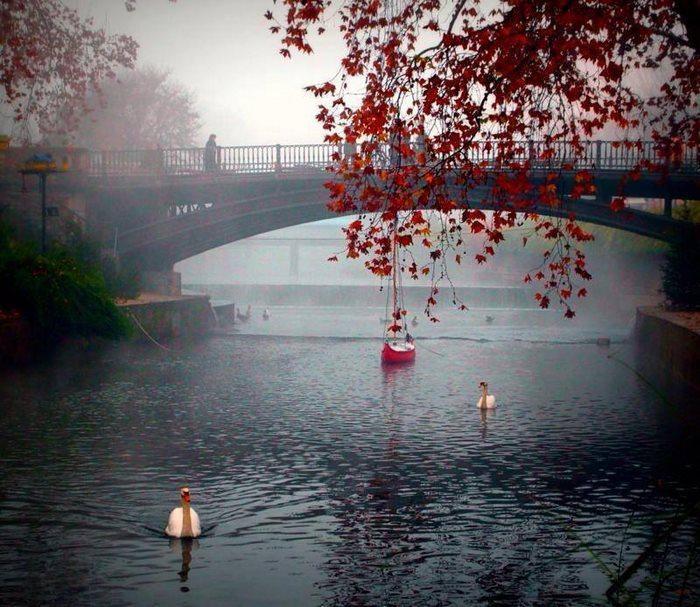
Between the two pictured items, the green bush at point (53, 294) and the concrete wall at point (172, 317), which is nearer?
the green bush at point (53, 294)

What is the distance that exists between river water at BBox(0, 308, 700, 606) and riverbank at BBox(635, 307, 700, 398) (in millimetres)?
1024

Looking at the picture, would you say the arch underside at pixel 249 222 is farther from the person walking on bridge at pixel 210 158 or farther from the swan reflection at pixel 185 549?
the swan reflection at pixel 185 549

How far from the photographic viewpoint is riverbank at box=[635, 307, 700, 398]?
2581cm

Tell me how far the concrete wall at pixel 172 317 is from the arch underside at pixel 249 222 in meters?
2.98

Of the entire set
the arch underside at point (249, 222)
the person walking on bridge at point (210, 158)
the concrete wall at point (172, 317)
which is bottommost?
the concrete wall at point (172, 317)

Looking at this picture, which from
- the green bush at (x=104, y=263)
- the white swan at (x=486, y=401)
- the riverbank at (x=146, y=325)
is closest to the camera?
the white swan at (x=486, y=401)

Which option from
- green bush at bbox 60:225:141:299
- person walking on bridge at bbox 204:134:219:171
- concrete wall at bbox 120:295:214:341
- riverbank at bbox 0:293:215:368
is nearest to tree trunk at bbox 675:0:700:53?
riverbank at bbox 0:293:215:368

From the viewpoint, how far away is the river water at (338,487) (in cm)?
977

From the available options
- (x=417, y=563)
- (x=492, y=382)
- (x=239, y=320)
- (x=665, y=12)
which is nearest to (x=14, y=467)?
(x=417, y=563)

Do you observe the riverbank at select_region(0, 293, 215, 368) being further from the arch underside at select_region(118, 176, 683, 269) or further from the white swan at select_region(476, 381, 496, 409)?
the white swan at select_region(476, 381, 496, 409)

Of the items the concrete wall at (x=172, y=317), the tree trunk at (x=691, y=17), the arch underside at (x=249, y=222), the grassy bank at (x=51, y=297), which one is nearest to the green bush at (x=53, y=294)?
the grassy bank at (x=51, y=297)

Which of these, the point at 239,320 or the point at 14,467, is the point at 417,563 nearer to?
the point at 14,467

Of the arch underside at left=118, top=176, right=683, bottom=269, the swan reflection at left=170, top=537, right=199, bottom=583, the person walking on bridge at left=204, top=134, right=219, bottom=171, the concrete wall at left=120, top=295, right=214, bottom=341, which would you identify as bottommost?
the concrete wall at left=120, top=295, right=214, bottom=341

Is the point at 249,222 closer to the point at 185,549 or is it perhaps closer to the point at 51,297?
the point at 51,297
